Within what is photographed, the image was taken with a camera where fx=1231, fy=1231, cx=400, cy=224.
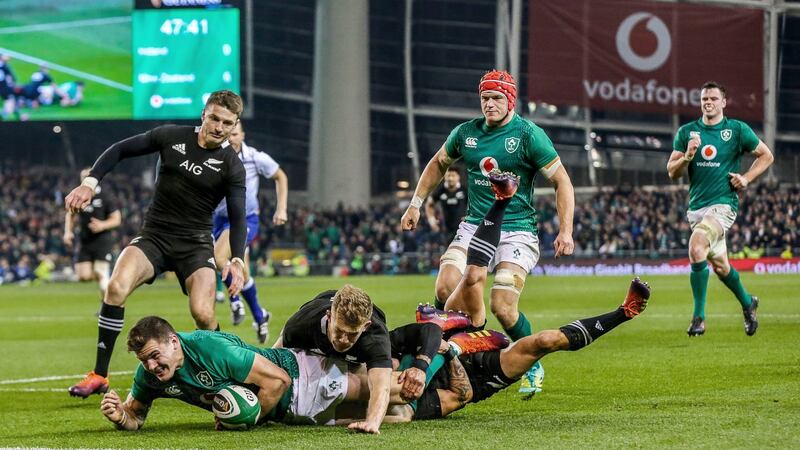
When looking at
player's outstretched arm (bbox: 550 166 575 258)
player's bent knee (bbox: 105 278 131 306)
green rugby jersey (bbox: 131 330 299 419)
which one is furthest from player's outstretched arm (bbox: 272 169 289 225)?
green rugby jersey (bbox: 131 330 299 419)

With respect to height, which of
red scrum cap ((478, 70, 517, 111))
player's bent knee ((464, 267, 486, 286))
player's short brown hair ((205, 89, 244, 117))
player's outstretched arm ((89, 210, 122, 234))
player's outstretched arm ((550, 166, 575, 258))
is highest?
red scrum cap ((478, 70, 517, 111))

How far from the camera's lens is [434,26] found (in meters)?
54.6

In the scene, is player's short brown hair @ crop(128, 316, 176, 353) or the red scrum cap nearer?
player's short brown hair @ crop(128, 316, 176, 353)

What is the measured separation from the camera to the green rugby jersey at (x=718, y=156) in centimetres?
1302

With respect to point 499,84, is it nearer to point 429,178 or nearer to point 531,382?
point 429,178

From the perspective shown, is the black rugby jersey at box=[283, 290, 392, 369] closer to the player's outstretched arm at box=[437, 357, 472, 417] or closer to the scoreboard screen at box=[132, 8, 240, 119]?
the player's outstretched arm at box=[437, 357, 472, 417]

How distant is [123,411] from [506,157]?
3.53 meters

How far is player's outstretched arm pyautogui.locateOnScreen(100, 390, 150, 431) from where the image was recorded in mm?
7328

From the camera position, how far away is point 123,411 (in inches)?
293

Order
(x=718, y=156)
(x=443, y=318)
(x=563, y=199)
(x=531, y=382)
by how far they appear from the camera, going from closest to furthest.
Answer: (x=443, y=318)
(x=531, y=382)
(x=563, y=199)
(x=718, y=156)

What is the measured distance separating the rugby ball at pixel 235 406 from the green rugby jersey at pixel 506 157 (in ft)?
9.66

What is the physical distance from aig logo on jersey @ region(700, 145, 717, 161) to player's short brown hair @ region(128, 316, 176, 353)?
7705 millimetres

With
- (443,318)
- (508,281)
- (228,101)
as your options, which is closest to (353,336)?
(443,318)

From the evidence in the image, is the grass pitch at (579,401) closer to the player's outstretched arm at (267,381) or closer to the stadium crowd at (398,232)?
the player's outstretched arm at (267,381)
